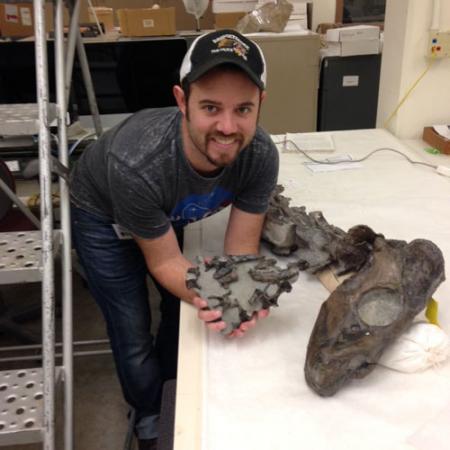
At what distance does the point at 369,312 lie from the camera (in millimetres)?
819

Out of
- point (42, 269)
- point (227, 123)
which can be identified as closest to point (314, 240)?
point (227, 123)

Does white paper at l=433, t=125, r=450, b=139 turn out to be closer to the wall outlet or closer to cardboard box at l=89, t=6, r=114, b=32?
the wall outlet

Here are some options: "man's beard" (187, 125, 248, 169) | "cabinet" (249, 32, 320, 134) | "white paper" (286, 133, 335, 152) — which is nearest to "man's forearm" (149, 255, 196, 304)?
"man's beard" (187, 125, 248, 169)

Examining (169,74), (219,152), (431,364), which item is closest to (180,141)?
(219,152)

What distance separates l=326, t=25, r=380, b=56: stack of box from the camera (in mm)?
2855

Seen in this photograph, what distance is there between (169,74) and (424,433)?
6.16ft

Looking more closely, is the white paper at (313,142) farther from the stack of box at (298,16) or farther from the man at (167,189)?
the stack of box at (298,16)

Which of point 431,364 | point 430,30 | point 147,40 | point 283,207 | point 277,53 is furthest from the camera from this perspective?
point 277,53

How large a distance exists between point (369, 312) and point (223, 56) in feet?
1.74

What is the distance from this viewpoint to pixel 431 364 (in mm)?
837

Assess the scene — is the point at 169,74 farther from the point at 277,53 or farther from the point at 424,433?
the point at 424,433

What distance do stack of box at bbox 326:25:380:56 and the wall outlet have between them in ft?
3.69

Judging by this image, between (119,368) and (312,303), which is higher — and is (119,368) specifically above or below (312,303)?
below

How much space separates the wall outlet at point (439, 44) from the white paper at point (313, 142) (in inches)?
19.8
